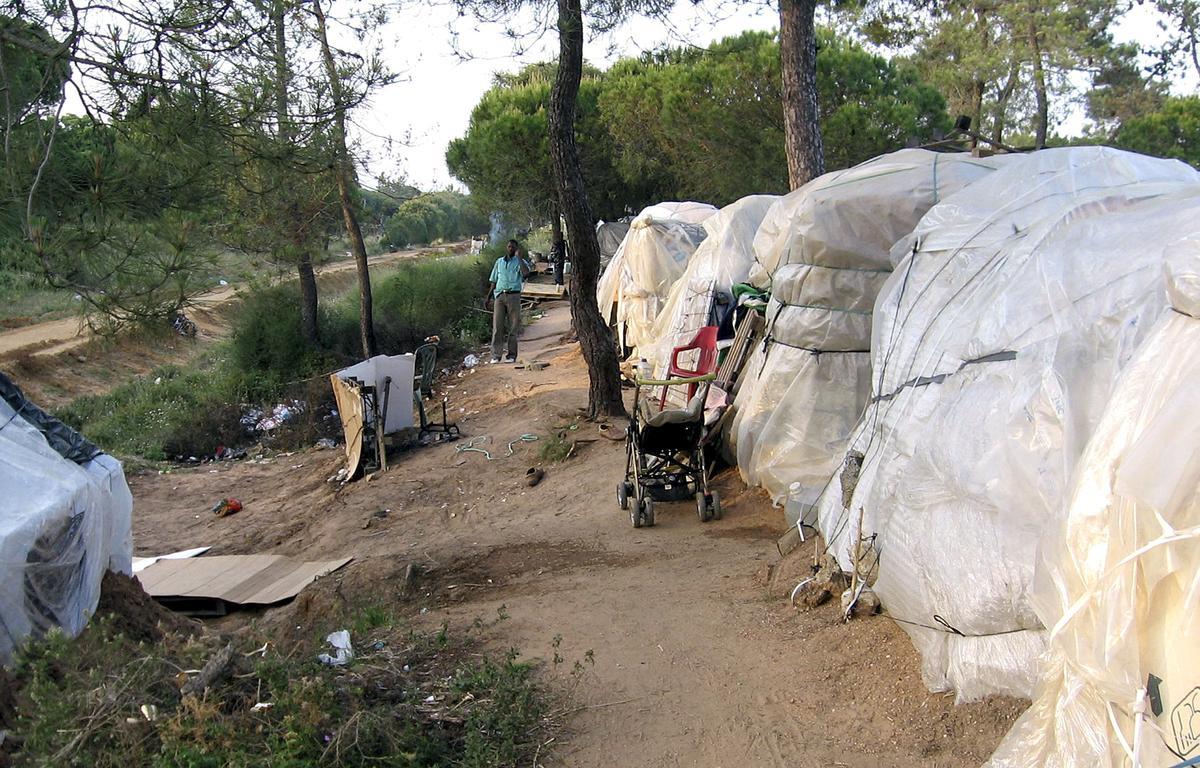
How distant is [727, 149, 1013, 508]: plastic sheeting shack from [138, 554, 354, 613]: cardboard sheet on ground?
3.16 meters

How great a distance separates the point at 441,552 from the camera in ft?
20.5

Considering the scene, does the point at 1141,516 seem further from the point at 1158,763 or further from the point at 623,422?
the point at 623,422

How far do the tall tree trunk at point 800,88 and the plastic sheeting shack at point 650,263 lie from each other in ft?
14.9

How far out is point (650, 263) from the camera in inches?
562

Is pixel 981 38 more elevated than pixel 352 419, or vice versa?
pixel 981 38

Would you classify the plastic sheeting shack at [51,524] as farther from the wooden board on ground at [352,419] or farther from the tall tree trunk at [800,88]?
the tall tree trunk at [800,88]

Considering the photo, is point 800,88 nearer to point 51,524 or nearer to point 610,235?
point 51,524

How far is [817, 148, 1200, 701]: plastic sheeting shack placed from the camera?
3.04 metres

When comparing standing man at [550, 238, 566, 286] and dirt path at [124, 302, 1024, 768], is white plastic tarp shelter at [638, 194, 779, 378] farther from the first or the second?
standing man at [550, 238, 566, 286]

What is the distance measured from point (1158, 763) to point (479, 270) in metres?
20.1

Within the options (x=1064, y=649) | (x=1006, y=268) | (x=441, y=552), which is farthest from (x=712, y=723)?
(x=441, y=552)

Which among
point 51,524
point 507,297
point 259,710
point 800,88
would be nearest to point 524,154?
point 507,297

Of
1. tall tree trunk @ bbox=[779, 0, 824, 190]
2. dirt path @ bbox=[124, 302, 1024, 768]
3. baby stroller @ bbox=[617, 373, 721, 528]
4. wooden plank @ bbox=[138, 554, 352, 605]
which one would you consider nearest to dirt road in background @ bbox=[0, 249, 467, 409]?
dirt path @ bbox=[124, 302, 1024, 768]

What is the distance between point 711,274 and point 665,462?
4609 millimetres
